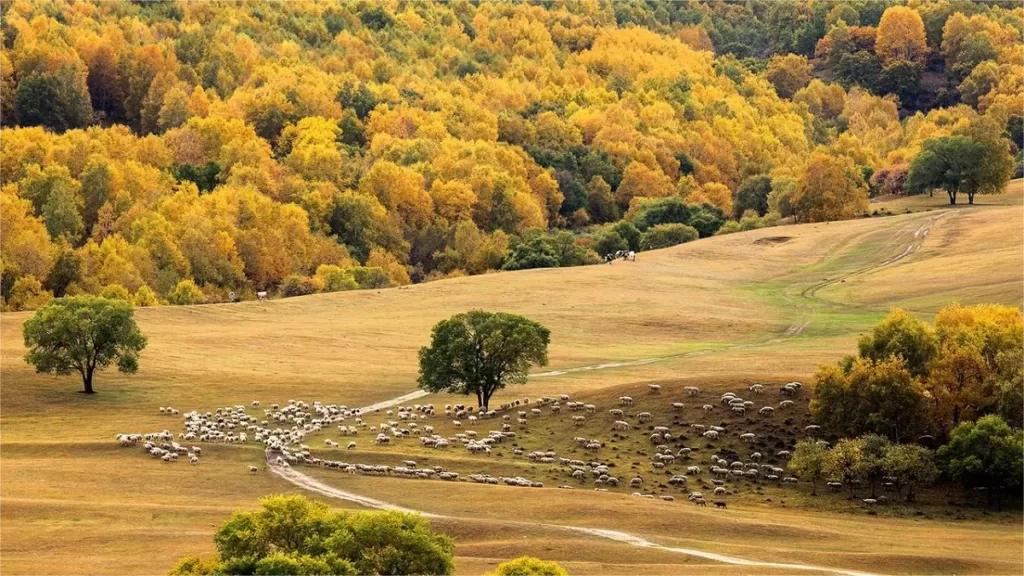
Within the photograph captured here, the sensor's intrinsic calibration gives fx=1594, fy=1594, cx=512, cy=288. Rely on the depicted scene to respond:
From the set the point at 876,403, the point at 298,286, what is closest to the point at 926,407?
the point at 876,403

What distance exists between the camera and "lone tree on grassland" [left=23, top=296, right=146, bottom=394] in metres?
110

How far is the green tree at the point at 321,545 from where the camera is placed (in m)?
55.7

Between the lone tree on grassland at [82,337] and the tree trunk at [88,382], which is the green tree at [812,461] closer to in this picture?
the lone tree on grassland at [82,337]

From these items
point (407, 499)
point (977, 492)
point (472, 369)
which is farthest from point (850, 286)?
point (407, 499)

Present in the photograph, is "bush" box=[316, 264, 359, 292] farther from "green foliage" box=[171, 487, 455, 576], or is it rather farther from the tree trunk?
"green foliage" box=[171, 487, 455, 576]

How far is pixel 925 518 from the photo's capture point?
269 ft

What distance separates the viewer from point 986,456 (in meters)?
84.6

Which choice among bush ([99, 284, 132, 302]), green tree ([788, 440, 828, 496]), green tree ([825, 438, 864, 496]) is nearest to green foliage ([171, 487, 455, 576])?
green tree ([788, 440, 828, 496])

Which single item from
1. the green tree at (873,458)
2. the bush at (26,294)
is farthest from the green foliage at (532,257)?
the green tree at (873,458)

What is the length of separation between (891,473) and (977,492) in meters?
4.86

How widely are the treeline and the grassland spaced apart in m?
3.14

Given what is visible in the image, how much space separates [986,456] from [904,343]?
12512 millimetres

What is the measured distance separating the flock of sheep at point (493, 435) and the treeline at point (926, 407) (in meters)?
2.90

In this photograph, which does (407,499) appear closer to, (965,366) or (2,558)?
(2,558)
